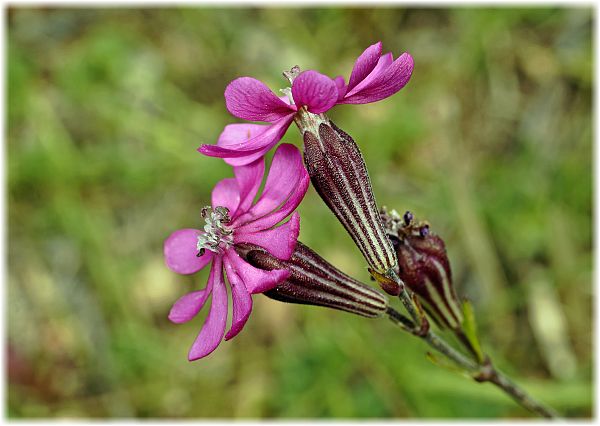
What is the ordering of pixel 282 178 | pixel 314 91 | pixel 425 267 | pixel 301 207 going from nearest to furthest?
pixel 314 91 < pixel 282 178 < pixel 425 267 < pixel 301 207

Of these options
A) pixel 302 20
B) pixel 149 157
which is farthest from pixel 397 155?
pixel 149 157

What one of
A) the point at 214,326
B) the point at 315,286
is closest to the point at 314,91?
the point at 315,286

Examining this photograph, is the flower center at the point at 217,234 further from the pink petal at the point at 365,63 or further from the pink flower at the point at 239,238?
the pink petal at the point at 365,63

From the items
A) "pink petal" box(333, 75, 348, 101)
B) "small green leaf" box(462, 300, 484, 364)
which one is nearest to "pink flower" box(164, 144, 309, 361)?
"pink petal" box(333, 75, 348, 101)

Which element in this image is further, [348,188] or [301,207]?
[301,207]

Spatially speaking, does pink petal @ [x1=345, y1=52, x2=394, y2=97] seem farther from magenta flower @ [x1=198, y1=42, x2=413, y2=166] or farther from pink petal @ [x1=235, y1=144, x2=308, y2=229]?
pink petal @ [x1=235, y1=144, x2=308, y2=229]

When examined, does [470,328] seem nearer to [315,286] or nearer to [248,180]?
[315,286]
